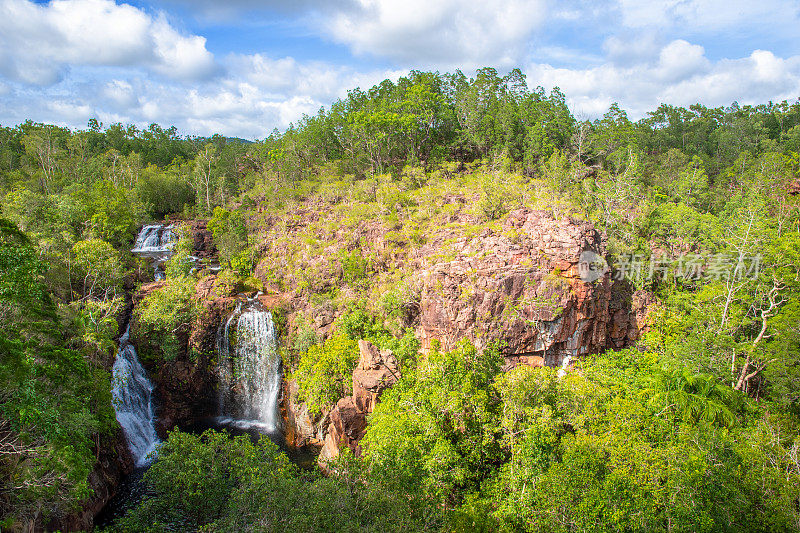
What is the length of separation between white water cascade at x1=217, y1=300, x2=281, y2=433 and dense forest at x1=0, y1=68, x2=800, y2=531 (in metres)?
1.94

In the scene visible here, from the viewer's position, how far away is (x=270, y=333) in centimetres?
3416

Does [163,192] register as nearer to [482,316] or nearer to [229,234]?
[229,234]

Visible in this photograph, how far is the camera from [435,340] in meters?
27.0

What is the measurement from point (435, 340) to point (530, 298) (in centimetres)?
672

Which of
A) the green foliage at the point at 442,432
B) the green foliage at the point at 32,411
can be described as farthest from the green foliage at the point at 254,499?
the green foliage at the point at 32,411

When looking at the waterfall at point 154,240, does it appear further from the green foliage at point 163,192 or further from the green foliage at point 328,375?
the green foliage at point 328,375

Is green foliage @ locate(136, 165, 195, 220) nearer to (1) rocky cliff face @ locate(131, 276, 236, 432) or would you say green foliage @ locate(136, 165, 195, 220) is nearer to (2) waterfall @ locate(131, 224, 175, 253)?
(2) waterfall @ locate(131, 224, 175, 253)

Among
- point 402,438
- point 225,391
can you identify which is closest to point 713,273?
point 402,438

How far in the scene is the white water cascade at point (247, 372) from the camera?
108 feet

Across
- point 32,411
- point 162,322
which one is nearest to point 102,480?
point 162,322

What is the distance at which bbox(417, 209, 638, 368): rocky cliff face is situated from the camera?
24969mm

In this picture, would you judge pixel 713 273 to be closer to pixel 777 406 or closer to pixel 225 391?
pixel 777 406

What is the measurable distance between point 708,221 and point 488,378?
27.9 m

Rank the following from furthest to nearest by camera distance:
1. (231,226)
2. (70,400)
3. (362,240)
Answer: (231,226) → (362,240) → (70,400)
